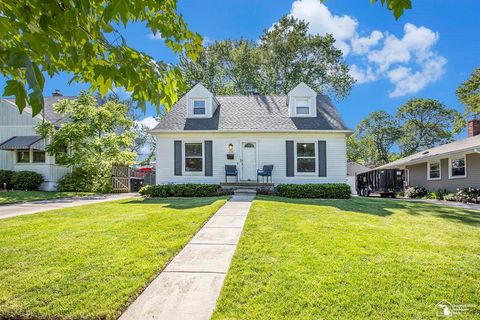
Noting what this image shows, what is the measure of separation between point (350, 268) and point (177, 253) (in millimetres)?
2485

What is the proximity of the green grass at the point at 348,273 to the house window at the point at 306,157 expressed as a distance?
29.0 feet

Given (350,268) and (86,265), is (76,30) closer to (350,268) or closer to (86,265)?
(86,265)

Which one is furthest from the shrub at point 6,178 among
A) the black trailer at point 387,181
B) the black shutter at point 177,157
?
the black trailer at point 387,181

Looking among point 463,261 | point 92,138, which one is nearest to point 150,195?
point 92,138

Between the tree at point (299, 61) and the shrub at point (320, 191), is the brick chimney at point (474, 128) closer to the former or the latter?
the tree at point (299, 61)

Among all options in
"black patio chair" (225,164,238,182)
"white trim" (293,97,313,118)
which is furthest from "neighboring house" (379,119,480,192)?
"black patio chair" (225,164,238,182)

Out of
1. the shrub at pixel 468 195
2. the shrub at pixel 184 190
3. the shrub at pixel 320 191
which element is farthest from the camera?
the shrub at pixel 468 195

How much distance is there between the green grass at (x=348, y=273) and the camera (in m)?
2.88

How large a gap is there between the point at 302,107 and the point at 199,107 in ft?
18.4

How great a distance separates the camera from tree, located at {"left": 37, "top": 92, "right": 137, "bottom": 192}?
56.4 ft

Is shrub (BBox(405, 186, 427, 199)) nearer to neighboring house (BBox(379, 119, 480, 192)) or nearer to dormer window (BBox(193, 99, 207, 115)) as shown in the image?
neighboring house (BBox(379, 119, 480, 192))

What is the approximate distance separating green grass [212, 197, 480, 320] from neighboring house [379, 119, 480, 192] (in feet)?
40.5

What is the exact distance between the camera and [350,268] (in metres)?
3.78

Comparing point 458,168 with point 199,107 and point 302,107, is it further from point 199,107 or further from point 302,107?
point 199,107
